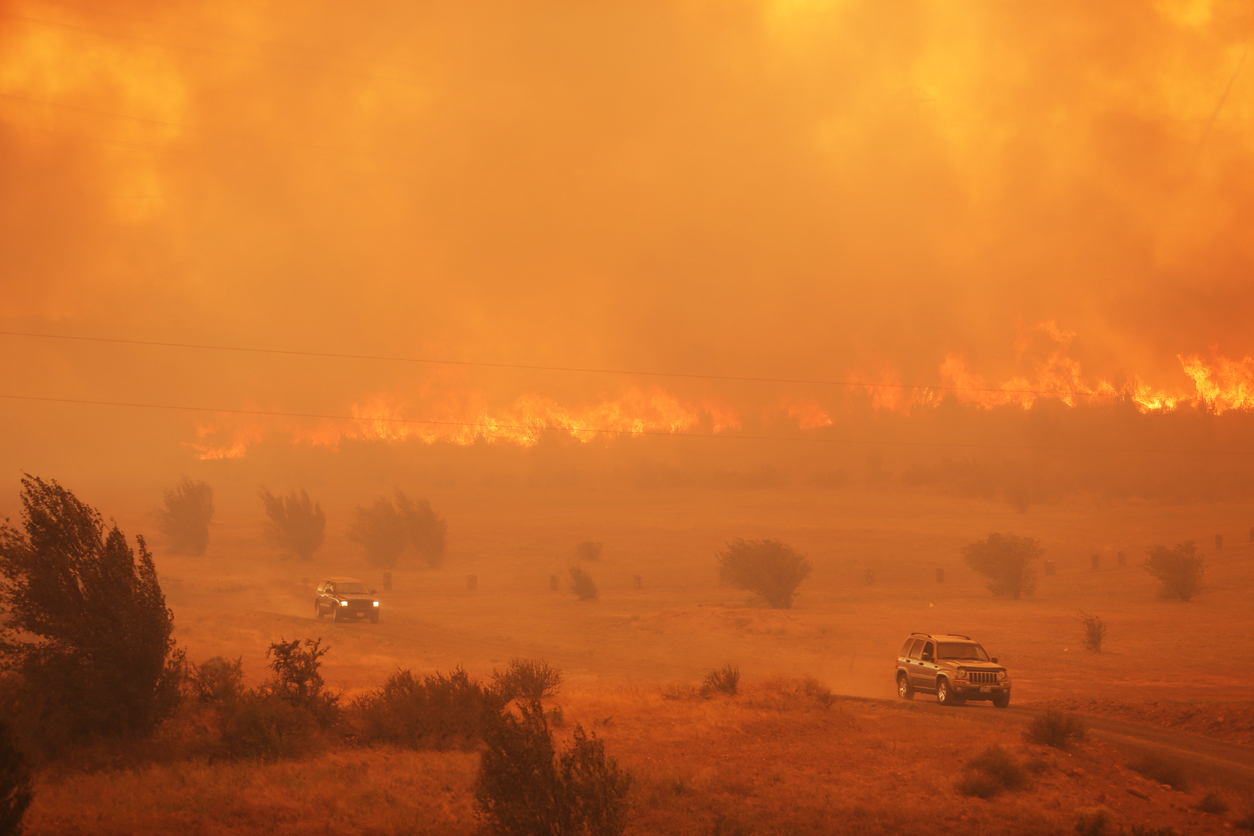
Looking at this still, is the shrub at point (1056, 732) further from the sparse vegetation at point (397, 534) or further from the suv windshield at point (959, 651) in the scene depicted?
the sparse vegetation at point (397, 534)

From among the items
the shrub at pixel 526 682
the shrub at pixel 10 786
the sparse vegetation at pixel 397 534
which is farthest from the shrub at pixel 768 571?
the shrub at pixel 10 786

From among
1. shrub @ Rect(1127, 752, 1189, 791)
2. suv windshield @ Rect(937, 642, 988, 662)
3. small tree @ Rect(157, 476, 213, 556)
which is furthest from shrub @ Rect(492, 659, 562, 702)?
small tree @ Rect(157, 476, 213, 556)

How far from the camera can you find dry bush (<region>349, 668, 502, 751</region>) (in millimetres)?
14742

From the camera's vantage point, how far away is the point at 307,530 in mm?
76312

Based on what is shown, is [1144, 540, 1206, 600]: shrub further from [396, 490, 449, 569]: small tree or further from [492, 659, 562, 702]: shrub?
[396, 490, 449, 569]: small tree

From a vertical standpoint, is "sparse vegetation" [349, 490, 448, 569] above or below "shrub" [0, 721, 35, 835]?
above

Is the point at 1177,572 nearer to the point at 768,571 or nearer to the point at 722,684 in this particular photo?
the point at 768,571

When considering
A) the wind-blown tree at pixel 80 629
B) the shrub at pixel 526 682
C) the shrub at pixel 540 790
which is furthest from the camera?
the shrub at pixel 526 682

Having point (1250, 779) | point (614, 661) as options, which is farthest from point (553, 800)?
point (614, 661)

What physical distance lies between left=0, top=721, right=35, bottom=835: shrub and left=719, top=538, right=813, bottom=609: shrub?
48.1m

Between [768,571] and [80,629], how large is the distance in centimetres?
4481

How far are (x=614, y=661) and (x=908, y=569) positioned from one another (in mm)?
46054

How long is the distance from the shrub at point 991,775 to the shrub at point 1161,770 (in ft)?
9.05

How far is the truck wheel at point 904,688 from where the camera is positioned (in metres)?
24.4
